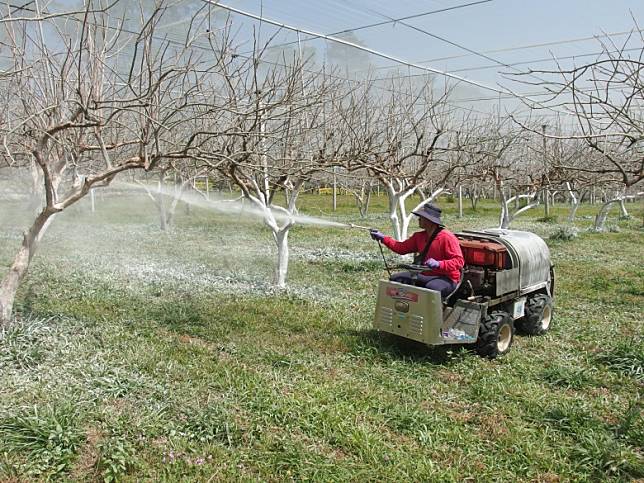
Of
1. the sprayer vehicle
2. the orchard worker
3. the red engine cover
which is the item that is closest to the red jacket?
the orchard worker

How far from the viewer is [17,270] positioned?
21.8 ft

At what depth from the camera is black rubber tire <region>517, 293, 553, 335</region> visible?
304 inches

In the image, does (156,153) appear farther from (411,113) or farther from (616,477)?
(411,113)

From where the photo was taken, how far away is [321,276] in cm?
1220

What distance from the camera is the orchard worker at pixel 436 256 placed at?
20.9 ft

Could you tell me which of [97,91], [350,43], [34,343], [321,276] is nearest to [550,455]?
[34,343]

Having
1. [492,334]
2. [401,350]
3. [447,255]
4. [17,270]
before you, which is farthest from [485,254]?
[17,270]

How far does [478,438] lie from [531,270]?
3558mm

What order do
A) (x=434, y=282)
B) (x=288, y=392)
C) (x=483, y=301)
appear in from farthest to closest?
(x=483, y=301) → (x=434, y=282) → (x=288, y=392)

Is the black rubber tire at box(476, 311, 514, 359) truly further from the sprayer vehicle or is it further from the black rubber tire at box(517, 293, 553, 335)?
the black rubber tire at box(517, 293, 553, 335)

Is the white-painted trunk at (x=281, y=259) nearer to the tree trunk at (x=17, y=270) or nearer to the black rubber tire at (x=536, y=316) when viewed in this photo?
the black rubber tire at (x=536, y=316)

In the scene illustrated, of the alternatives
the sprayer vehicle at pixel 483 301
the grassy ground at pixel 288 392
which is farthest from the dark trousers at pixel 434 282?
the grassy ground at pixel 288 392

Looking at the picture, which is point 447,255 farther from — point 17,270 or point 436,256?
point 17,270

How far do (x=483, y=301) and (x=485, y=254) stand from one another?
683 mm
